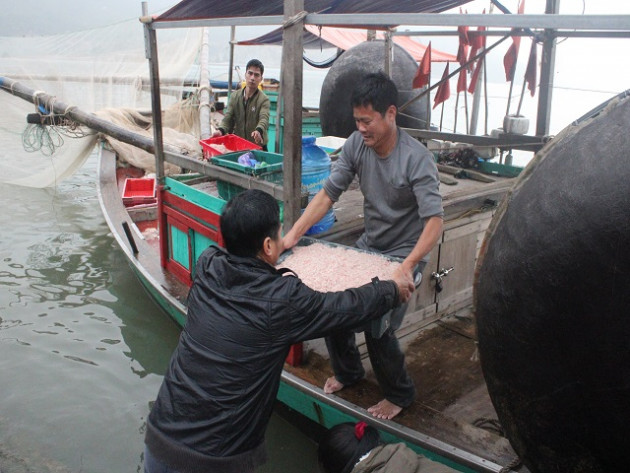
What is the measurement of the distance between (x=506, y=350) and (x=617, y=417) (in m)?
0.37

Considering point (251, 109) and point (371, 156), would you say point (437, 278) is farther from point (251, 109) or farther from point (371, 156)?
point (251, 109)

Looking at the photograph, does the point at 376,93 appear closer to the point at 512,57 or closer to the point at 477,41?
the point at 477,41

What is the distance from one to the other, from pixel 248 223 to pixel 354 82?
578 cm

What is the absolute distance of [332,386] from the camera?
347cm

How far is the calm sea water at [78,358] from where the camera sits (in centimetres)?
414

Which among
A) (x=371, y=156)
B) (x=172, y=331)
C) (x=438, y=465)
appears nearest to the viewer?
(x=438, y=465)

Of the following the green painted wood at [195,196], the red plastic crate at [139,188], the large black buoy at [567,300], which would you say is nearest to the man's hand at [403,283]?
the large black buoy at [567,300]

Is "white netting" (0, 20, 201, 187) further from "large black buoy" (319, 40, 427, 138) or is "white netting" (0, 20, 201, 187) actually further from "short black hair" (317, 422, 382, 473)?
"short black hair" (317, 422, 382, 473)

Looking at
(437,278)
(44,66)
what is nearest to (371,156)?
(437,278)

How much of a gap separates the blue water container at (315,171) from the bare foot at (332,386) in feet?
3.46

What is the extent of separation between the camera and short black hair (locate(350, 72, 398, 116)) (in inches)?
110

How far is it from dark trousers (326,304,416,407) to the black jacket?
729 millimetres

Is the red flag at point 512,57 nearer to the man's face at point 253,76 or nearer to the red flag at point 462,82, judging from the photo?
the red flag at point 462,82

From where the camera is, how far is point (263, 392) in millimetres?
2166
